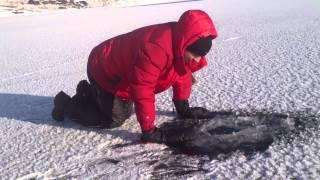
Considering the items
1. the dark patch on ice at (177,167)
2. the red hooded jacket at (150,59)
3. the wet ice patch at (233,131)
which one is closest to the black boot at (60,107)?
the red hooded jacket at (150,59)

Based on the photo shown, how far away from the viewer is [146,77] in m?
2.26

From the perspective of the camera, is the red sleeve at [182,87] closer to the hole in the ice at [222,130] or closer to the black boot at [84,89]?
the hole in the ice at [222,130]

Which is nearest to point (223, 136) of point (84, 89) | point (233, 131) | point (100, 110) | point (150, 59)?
point (233, 131)

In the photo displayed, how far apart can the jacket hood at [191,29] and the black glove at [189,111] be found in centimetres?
59

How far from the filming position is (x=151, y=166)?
2137mm

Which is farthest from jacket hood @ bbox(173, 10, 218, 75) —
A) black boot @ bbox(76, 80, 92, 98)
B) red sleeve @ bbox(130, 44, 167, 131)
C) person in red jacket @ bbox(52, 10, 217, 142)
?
black boot @ bbox(76, 80, 92, 98)

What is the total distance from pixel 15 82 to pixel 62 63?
93cm

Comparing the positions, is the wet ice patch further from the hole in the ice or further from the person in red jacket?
the person in red jacket

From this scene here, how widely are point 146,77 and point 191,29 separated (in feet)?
1.19

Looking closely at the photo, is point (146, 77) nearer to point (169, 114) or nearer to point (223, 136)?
point (223, 136)

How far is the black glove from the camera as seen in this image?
2705mm

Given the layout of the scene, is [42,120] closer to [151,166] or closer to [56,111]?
[56,111]

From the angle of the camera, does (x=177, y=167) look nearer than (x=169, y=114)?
Yes

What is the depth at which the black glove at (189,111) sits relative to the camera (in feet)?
8.87
